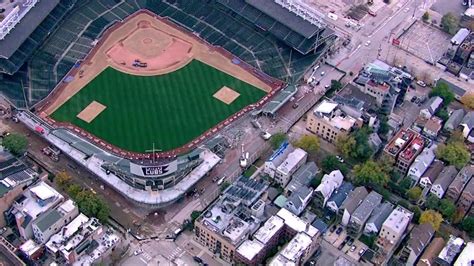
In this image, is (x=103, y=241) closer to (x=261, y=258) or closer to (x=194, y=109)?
(x=261, y=258)

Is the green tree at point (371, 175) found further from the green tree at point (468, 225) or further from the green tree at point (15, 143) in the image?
the green tree at point (15, 143)

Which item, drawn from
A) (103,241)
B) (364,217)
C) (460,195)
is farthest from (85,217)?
(460,195)

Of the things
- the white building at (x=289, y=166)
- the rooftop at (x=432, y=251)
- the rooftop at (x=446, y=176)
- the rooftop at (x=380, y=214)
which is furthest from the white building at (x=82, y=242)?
the rooftop at (x=446, y=176)

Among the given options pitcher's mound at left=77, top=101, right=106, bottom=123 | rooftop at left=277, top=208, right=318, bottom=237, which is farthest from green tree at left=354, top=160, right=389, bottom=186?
pitcher's mound at left=77, top=101, right=106, bottom=123

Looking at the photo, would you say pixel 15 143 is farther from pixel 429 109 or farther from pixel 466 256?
pixel 466 256

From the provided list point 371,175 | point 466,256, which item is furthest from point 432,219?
point 371,175

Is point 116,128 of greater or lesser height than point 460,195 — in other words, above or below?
below
